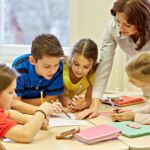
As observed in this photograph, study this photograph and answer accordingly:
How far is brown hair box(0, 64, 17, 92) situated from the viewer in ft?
4.46

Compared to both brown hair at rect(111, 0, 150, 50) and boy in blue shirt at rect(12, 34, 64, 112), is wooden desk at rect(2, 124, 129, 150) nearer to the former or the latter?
boy in blue shirt at rect(12, 34, 64, 112)

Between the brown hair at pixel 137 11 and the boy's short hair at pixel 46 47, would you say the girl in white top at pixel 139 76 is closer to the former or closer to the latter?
the brown hair at pixel 137 11

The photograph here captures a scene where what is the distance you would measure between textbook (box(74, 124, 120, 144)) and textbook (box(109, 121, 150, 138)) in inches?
1.7

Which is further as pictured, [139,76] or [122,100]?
[122,100]

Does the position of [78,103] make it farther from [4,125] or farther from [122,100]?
[4,125]

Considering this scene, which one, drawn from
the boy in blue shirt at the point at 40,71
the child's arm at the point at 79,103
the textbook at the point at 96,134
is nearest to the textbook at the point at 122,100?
the child's arm at the point at 79,103

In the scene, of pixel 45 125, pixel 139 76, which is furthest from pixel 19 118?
pixel 139 76

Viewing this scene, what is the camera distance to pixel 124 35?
5.95 feet

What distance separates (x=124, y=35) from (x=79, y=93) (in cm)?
41

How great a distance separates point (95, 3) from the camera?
8.76ft

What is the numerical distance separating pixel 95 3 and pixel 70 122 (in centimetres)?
136

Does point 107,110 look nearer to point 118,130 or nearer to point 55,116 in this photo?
point 55,116

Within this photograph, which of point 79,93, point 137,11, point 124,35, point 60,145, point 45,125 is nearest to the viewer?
point 60,145

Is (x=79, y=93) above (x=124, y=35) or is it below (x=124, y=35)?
below
